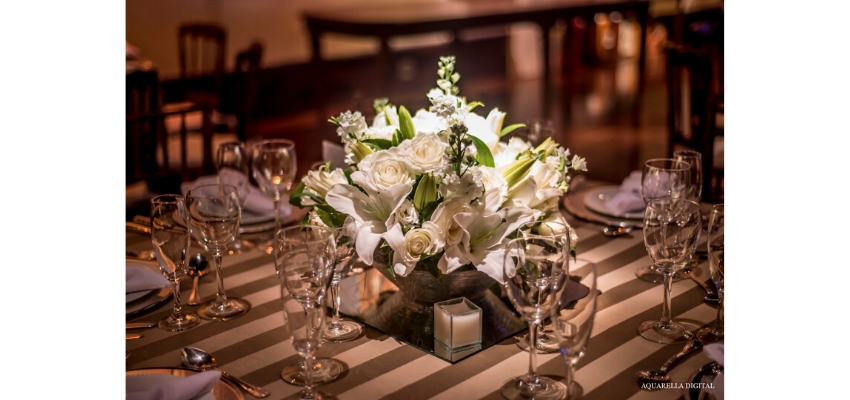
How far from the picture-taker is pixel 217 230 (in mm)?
1607

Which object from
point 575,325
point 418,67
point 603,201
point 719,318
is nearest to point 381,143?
point 575,325

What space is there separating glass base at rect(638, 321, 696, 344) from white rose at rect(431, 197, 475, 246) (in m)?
0.38

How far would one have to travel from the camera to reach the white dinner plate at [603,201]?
2.11 metres

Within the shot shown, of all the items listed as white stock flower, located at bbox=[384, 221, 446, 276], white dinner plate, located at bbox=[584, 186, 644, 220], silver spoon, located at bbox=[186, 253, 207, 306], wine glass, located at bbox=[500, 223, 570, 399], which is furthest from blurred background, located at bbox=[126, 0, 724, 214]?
wine glass, located at bbox=[500, 223, 570, 399]

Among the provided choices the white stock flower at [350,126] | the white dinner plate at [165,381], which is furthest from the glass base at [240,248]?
the white dinner plate at [165,381]

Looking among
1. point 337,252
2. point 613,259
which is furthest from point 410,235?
point 613,259

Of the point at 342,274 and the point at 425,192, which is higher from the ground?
the point at 425,192

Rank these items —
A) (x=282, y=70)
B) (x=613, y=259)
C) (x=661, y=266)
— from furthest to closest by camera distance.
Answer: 1. (x=282, y=70)
2. (x=613, y=259)
3. (x=661, y=266)

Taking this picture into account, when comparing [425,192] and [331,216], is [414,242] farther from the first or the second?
[331,216]

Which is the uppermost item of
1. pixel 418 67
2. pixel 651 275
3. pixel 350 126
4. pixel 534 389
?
pixel 418 67

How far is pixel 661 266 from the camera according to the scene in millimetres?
1517

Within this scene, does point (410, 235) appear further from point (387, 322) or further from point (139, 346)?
point (139, 346)

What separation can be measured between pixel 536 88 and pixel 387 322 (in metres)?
6.72

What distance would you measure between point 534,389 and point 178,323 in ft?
2.28
